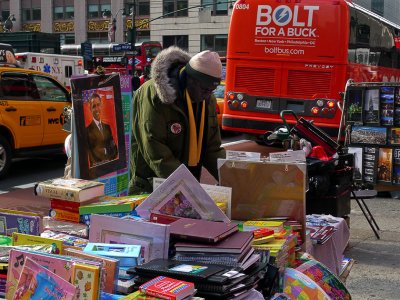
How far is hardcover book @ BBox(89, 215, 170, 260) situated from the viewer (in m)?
2.50

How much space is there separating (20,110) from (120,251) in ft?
28.5

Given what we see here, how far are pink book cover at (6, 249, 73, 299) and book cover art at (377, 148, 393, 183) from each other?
7.14 meters

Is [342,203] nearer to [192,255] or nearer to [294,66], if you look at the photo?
[192,255]

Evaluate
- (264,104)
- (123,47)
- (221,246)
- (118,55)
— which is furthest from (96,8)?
(221,246)

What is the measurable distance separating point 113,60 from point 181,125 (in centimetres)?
3230

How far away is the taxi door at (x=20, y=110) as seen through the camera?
34.0 feet

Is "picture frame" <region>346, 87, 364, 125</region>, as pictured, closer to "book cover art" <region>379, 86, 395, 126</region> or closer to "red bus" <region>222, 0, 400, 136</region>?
"book cover art" <region>379, 86, 395, 126</region>

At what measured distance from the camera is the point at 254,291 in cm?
240

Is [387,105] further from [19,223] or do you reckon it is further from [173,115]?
[19,223]

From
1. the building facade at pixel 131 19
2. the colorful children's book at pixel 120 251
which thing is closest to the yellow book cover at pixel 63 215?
the colorful children's book at pixel 120 251

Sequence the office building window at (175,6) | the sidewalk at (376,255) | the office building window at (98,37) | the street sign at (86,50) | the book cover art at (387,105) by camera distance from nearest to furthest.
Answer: the sidewalk at (376,255), the book cover art at (387,105), the street sign at (86,50), the office building window at (175,6), the office building window at (98,37)

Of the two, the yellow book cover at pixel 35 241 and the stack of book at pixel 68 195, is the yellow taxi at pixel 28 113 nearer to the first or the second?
the stack of book at pixel 68 195

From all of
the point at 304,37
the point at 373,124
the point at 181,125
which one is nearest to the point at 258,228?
the point at 181,125

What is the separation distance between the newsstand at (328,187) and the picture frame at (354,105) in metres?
2.95
